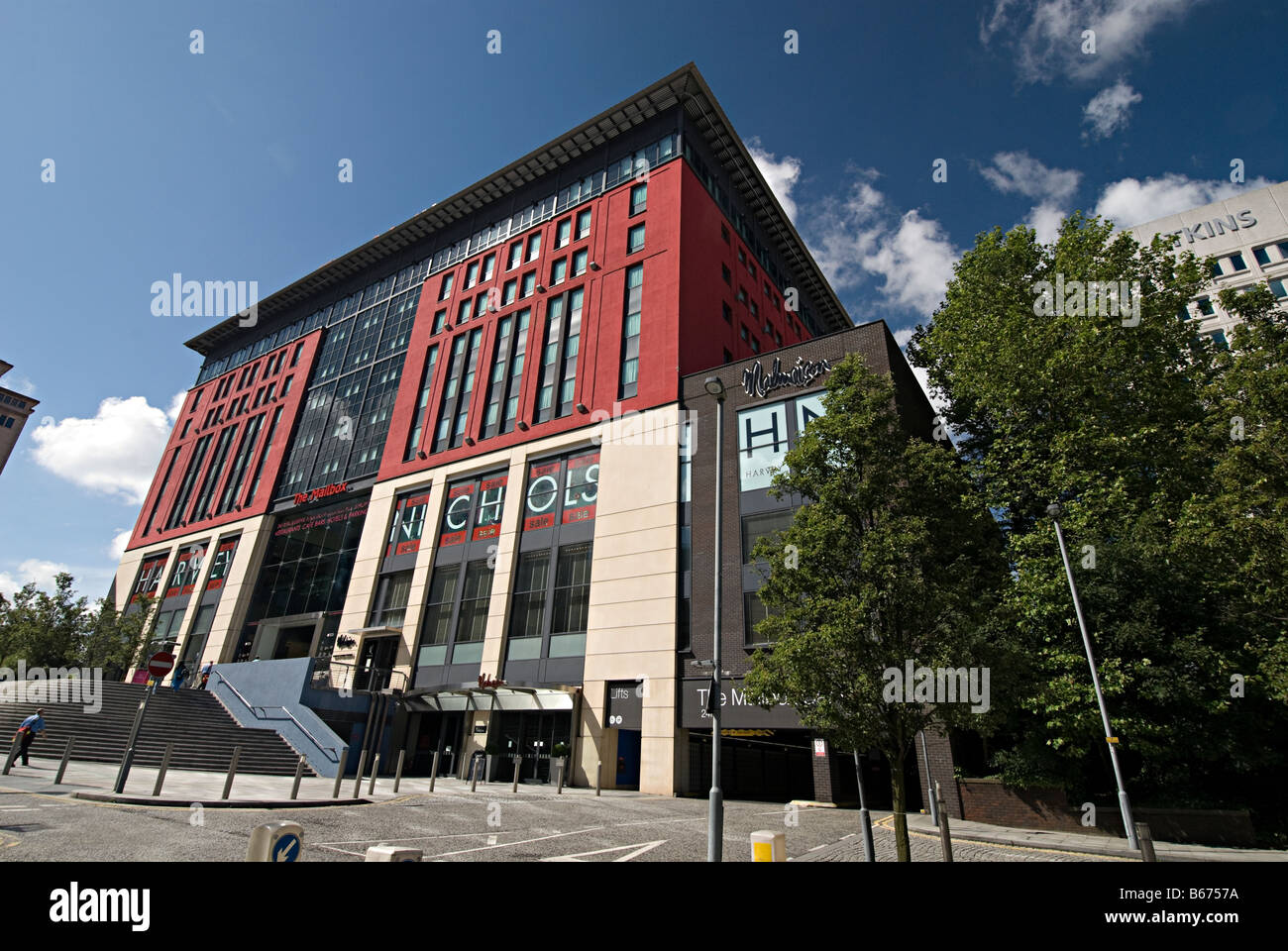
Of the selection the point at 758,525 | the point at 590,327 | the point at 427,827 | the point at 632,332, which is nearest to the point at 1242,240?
the point at 632,332

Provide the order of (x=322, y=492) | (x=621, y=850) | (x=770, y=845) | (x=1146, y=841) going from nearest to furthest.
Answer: (x=770, y=845) < (x=1146, y=841) < (x=621, y=850) < (x=322, y=492)

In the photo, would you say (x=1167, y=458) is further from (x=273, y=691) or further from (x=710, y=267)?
(x=273, y=691)

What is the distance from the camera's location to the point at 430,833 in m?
12.3

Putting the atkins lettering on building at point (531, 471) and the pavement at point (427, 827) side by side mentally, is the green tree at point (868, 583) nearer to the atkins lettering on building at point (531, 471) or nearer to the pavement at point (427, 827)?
the pavement at point (427, 827)

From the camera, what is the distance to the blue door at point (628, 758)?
1069 inches

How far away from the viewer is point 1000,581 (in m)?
20.7

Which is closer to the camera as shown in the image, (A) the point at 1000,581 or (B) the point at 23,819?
(B) the point at 23,819

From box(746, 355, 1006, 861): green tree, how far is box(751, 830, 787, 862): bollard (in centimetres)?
401

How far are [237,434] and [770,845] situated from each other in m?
62.8

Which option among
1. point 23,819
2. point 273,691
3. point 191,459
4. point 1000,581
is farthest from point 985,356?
point 191,459

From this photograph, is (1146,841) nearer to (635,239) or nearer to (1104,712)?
(1104,712)

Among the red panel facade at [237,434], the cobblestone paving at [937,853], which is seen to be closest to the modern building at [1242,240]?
the cobblestone paving at [937,853]

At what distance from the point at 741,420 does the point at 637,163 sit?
2145cm

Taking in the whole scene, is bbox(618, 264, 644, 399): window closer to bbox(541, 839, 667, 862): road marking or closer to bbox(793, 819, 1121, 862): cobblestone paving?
bbox(793, 819, 1121, 862): cobblestone paving
